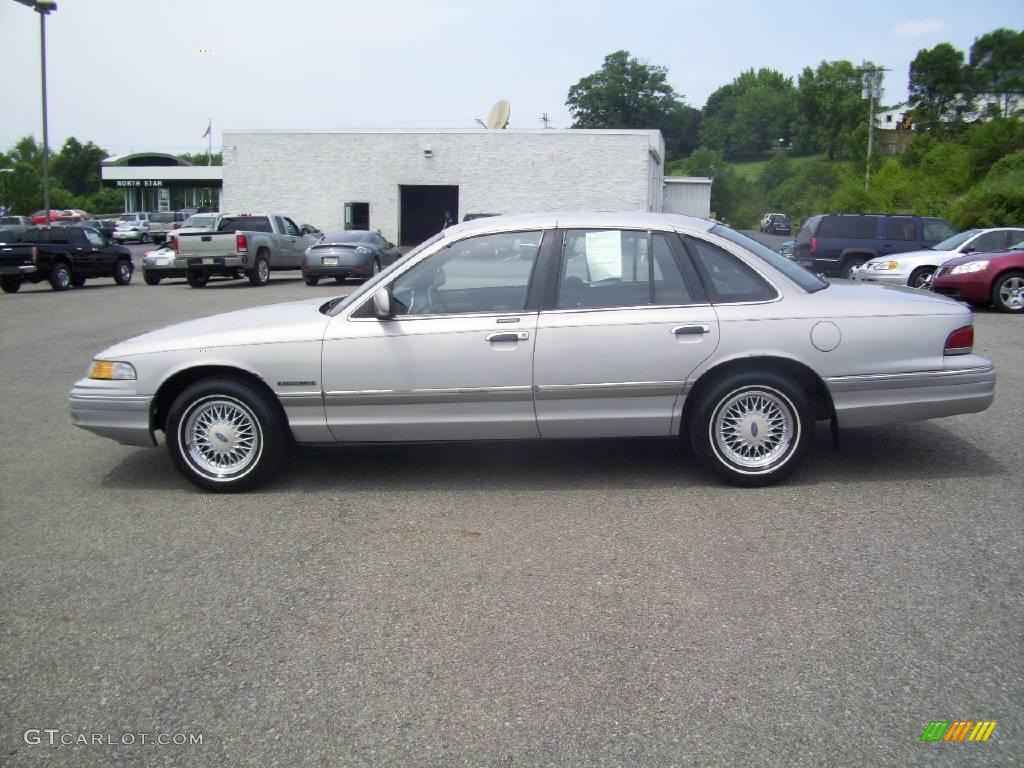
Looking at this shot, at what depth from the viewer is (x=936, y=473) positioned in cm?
576

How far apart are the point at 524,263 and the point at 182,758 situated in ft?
11.6

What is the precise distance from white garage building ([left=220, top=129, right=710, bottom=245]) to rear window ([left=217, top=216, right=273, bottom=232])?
15.8m

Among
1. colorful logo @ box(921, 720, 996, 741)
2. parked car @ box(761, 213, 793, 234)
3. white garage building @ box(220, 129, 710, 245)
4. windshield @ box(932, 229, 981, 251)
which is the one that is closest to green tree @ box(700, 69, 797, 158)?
parked car @ box(761, 213, 793, 234)

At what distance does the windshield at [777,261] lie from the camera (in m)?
5.72

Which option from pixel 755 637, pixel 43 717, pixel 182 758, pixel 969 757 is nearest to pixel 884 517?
pixel 755 637

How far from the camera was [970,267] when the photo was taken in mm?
14992

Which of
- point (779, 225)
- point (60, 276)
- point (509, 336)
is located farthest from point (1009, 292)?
point (779, 225)

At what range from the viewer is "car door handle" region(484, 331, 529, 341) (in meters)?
5.43

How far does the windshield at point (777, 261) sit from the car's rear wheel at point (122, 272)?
71.8 ft

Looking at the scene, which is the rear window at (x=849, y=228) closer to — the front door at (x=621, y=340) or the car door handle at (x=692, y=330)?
the front door at (x=621, y=340)

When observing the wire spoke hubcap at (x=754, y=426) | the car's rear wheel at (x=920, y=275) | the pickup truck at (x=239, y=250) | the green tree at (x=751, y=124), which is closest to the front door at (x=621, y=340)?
the wire spoke hubcap at (x=754, y=426)

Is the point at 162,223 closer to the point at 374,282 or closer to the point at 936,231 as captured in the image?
the point at 936,231

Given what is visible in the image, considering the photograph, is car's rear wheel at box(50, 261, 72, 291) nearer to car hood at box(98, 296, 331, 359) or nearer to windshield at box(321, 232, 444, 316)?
car hood at box(98, 296, 331, 359)

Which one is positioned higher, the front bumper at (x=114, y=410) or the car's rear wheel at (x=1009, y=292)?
the car's rear wheel at (x=1009, y=292)
